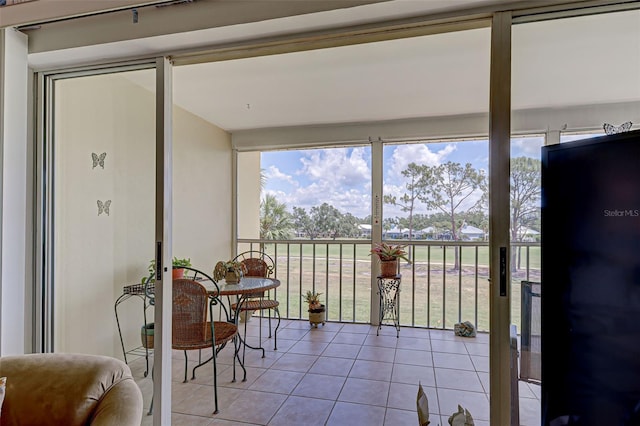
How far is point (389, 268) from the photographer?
12.5ft

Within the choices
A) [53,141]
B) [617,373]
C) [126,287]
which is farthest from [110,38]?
[617,373]

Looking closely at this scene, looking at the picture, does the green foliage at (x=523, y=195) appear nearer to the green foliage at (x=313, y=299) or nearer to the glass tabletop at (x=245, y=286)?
the glass tabletop at (x=245, y=286)

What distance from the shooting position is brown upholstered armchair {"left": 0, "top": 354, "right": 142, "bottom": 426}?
115 centimetres

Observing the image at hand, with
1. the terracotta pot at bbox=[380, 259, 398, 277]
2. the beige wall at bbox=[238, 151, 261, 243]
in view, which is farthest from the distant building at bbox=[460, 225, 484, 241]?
the beige wall at bbox=[238, 151, 261, 243]

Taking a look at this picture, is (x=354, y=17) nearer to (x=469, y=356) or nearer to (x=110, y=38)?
(x=110, y=38)

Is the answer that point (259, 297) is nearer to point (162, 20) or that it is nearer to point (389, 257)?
point (389, 257)

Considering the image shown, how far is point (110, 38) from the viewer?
5.97 feet

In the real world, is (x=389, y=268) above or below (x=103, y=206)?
below

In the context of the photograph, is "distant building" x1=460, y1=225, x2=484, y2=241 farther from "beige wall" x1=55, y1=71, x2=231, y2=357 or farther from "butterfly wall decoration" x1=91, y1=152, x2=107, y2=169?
"butterfly wall decoration" x1=91, y1=152, x2=107, y2=169

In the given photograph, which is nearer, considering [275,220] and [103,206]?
[103,206]

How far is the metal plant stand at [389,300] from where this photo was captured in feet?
12.9

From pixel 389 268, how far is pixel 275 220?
5.63ft

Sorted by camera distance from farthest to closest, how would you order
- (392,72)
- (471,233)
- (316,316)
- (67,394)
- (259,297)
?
(316,316), (471,233), (259,297), (392,72), (67,394)

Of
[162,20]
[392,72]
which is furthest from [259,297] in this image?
[162,20]
